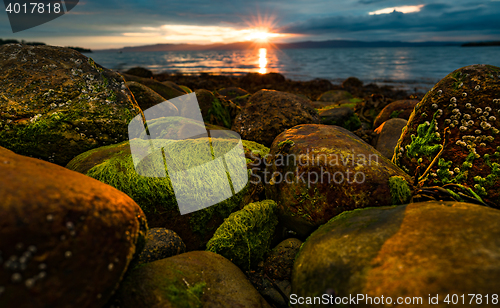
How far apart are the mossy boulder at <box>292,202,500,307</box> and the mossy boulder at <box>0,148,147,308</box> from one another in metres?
1.39

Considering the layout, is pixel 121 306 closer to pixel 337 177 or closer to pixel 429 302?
pixel 429 302

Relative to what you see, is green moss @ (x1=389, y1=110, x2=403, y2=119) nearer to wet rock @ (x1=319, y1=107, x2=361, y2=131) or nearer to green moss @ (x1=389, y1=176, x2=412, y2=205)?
wet rock @ (x1=319, y1=107, x2=361, y2=131)

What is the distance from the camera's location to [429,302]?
1354 mm

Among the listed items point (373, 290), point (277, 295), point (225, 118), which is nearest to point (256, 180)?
point (277, 295)

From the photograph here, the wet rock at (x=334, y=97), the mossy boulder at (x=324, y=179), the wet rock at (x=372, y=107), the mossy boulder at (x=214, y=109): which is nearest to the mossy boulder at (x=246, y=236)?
the mossy boulder at (x=324, y=179)

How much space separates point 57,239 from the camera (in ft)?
4.40

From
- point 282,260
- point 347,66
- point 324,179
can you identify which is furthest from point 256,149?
point 347,66

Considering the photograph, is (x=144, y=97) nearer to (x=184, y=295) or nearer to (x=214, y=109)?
(x=214, y=109)

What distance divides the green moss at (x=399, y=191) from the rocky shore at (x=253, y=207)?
1 cm

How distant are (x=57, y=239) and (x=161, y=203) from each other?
1.80 meters

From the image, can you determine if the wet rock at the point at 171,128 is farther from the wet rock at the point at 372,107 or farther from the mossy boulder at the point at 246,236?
the wet rock at the point at 372,107

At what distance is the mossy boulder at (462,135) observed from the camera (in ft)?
8.56

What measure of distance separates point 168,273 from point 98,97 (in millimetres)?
3259

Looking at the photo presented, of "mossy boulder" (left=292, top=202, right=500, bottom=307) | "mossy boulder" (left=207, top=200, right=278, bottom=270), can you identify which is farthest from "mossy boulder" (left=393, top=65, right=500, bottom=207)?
"mossy boulder" (left=207, top=200, right=278, bottom=270)
